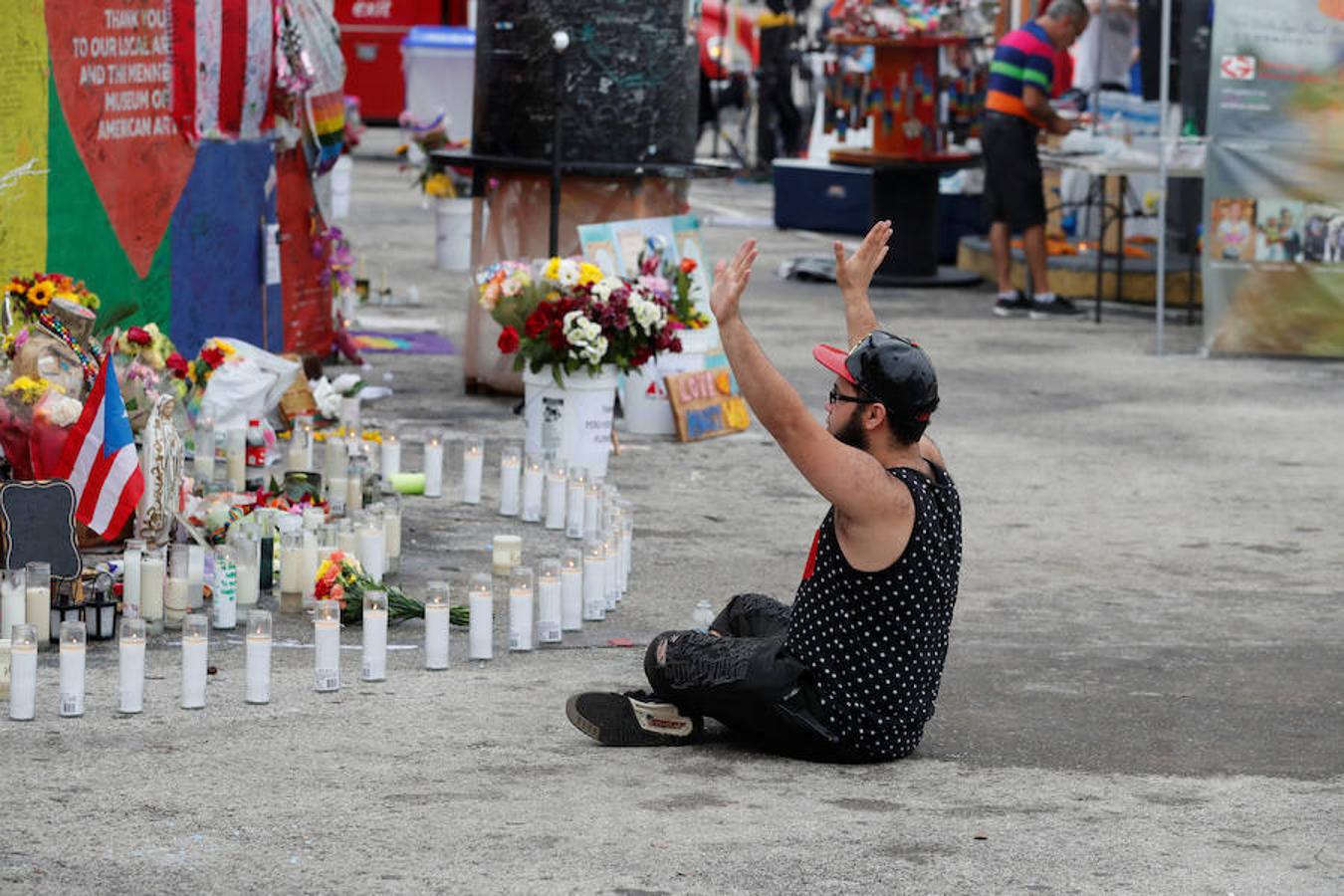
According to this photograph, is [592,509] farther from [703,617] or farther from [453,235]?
[453,235]

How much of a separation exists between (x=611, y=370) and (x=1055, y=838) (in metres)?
5.12

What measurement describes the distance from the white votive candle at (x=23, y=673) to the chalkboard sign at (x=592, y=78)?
20.6 ft

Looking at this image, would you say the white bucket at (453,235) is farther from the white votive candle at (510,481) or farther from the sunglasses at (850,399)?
the sunglasses at (850,399)

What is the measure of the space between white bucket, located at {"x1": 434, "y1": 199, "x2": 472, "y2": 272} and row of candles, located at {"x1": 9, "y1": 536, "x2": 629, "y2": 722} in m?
10.4

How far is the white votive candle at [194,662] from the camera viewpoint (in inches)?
264

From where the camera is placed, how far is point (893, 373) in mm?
6141

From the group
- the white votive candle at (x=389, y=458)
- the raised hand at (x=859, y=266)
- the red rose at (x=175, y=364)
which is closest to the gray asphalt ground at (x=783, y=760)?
the white votive candle at (x=389, y=458)

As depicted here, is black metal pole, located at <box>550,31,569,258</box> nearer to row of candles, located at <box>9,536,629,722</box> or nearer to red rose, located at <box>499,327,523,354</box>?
red rose, located at <box>499,327,523,354</box>

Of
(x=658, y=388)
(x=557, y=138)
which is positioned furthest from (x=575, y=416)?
(x=557, y=138)

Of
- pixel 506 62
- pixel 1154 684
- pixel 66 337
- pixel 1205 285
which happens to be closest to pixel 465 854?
pixel 1154 684

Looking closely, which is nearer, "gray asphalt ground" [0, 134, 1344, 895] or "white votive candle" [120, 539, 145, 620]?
"gray asphalt ground" [0, 134, 1344, 895]

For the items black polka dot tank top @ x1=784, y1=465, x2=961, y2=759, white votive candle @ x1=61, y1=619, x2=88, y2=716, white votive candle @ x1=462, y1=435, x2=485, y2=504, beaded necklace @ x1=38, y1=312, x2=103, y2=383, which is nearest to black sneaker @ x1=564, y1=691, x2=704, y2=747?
black polka dot tank top @ x1=784, y1=465, x2=961, y2=759

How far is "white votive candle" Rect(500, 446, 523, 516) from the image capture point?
383 inches

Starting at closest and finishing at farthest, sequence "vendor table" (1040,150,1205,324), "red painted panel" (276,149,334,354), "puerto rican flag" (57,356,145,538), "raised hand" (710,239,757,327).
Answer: "raised hand" (710,239,757,327) → "puerto rican flag" (57,356,145,538) → "red painted panel" (276,149,334,354) → "vendor table" (1040,150,1205,324)
